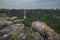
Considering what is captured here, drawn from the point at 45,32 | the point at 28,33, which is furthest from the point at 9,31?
the point at 45,32

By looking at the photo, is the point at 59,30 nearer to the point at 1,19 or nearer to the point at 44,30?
the point at 44,30

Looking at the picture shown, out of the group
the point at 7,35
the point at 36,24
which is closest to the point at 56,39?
the point at 36,24

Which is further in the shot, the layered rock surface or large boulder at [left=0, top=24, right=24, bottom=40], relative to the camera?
large boulder at [left=0, top=24, right=24, bottom=40]

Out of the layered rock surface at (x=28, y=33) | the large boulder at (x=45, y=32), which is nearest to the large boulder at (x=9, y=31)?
the layered rock surface at (x=28, y=33)

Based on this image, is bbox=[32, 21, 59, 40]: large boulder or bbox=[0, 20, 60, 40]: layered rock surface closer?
bbox=[0, 20, 60, 40]: layered rock surface

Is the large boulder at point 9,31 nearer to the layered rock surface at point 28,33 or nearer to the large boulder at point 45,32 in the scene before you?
the layered rock surface at point 28,33

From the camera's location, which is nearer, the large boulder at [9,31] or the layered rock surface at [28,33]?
the layered rock surface at [28,33]

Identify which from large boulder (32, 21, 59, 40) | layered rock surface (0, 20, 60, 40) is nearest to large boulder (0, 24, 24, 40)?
layered rock surface (0, 20, 60, 40)

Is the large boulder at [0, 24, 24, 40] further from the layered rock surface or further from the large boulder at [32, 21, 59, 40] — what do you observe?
the large boulder at [32, 21, 59, 40]

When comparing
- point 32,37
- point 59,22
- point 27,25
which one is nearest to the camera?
point 32,37

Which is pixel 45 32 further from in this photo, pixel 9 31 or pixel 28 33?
pixel 9 31

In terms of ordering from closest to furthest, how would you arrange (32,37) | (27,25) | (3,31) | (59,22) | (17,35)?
(32,37) → (17,35) → (3,31) → (27,25) → (59,22)
